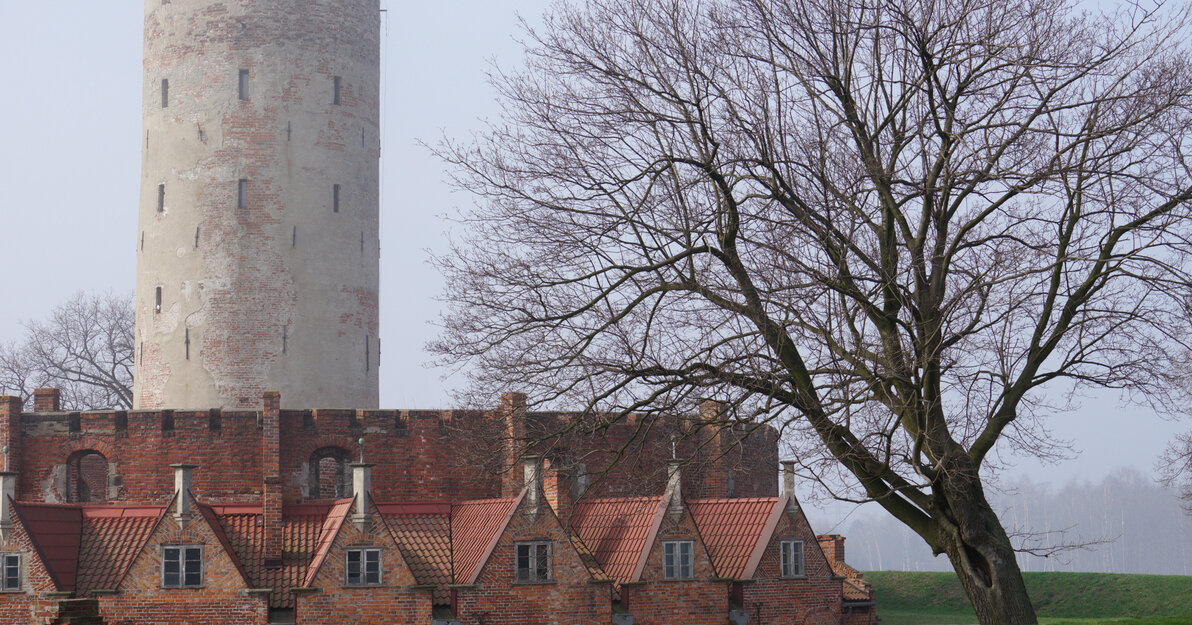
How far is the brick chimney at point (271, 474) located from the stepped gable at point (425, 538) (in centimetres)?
229

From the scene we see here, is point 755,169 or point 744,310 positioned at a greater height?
point 755,169

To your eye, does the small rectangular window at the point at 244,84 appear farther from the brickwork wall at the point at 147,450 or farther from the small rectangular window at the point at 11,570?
the small rectangular window at the point at 11,570

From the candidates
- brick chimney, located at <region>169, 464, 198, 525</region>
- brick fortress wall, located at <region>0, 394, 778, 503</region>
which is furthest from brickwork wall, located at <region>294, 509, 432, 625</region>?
brick chimney, located at <region>169, 464, 198, 525</region>

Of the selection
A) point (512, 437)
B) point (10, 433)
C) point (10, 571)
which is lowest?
Result: point (10, 571)

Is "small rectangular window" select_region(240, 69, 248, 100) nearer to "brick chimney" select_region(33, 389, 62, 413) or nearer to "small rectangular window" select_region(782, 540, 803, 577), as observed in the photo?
"brick chimney" select_region(33, 389, 62, 413)

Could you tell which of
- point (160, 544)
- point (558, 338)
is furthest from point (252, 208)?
point (558, 338)

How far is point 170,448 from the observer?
32531 millimetres

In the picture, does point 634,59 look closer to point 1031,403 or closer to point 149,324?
point 1031,403

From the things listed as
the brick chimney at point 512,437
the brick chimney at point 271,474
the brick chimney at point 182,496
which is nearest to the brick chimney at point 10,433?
the brick chimney at point 182,496

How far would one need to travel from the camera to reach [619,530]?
33219 mm

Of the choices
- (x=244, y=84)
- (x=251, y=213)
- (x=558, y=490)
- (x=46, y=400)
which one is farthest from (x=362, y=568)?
(x=244, y=84)

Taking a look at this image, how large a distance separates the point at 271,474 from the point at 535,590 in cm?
645

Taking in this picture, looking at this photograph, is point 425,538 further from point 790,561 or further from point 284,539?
point 790,561

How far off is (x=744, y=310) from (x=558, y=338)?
2342 millimetres
